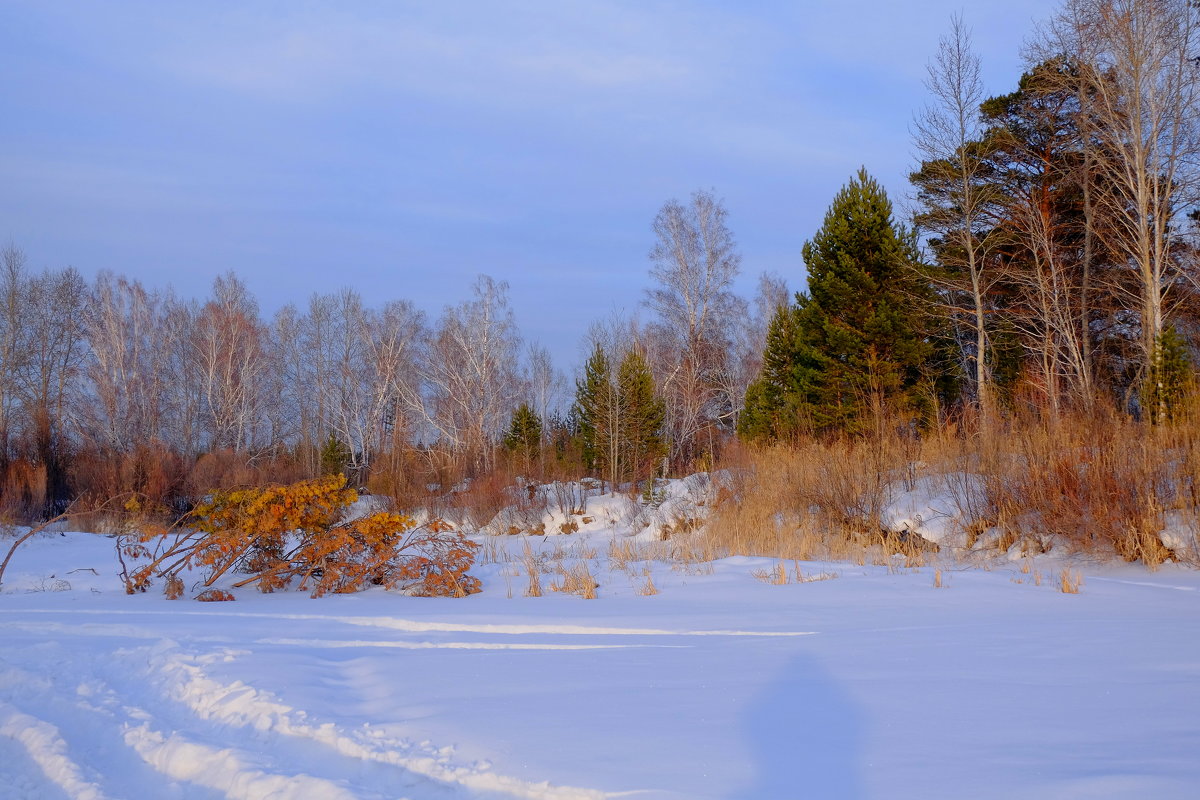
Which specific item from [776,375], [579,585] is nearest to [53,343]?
[776,375]

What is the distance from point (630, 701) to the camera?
14.7 feet

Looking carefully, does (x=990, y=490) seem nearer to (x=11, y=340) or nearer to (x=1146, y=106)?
(x=1146, y=106)

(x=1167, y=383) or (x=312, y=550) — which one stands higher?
(x=1167, y=383)

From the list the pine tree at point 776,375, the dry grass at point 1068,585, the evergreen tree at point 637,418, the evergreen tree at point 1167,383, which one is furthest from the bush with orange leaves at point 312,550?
the evergreen tree at point 637,418

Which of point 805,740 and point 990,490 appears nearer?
point 805,740

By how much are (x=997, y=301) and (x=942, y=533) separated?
1673cm

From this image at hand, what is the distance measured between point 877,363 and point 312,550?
1666 cm

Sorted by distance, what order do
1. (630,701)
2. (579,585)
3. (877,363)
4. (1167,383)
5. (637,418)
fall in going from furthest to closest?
(637,418) < (877,363) < (1167,383) < (579,585) < (630,701)

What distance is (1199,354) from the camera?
77.6 feet

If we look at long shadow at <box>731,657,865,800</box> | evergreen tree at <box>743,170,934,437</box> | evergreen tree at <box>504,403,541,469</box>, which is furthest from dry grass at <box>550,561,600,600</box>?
evergreen tree at <box>504,403,541,469</box>

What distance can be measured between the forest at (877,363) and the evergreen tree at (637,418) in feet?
0.38

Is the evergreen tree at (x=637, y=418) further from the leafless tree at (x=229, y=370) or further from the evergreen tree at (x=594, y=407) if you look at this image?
the leafless tree at (x=229, y=370)

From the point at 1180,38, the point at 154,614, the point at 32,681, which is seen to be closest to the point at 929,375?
the point at 1180,38

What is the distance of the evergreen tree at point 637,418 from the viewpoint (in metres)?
30.0
